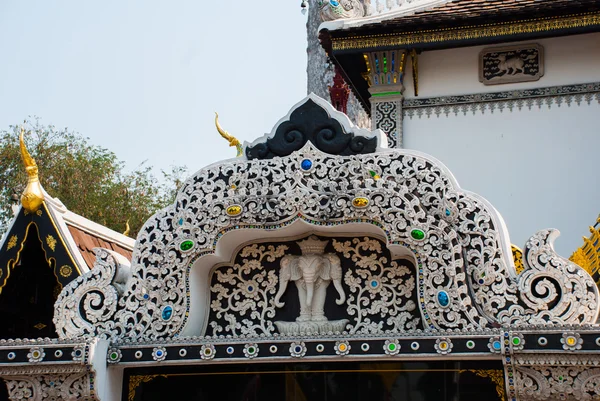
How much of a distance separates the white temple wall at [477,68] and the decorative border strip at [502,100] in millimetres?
77

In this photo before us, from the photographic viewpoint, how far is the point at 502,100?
1184cm

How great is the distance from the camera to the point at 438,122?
474 inches

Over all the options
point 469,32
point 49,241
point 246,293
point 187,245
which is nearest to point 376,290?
point 246,293

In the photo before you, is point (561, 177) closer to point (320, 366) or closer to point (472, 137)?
point (472, 137)

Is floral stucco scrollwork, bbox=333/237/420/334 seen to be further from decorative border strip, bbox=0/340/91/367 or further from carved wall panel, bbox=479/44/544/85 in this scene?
carved wall panel, bbox=479/44/544/85

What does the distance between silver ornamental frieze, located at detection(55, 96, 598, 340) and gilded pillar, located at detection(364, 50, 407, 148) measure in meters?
4.52

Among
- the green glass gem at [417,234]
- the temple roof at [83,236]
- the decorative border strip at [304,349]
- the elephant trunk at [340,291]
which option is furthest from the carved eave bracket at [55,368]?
the green glass gem at [417,234]

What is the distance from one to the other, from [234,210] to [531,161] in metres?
5.49

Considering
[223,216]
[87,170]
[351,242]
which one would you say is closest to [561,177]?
[351,242]

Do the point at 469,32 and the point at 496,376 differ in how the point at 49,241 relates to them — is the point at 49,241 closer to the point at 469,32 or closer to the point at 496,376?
the point at 496,376

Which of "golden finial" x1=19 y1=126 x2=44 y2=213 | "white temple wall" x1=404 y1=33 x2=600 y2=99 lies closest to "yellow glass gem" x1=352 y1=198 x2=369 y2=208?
"golden finial" x1=19 y1=126 x2=44 y2=213

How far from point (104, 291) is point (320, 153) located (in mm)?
2012

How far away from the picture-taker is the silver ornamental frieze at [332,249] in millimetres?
6820

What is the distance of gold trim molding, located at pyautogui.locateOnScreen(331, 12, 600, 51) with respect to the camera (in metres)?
11.1
